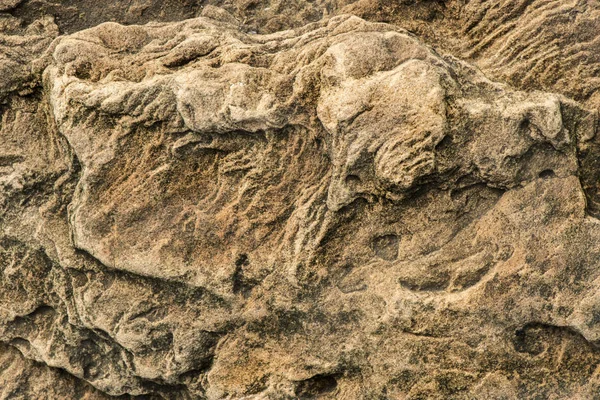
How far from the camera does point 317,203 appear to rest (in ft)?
11.1

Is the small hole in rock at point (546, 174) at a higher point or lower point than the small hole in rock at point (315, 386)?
higher

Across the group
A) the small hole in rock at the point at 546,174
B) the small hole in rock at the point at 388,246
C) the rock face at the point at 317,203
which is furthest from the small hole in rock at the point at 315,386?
the small hole in rock at the point at 546,174

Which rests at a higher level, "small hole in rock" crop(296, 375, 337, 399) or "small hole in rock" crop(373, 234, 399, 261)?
"small hole in rock" crop(373, 234, 399, 261)

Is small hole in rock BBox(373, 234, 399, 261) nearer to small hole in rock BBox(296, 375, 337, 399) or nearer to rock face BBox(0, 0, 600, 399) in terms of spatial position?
rock face BBox(0, 0, 600, 399)

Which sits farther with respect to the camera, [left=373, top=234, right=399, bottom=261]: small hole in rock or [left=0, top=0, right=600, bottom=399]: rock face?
[left=373, top=234, right=399, bottom=261]: small hole in rock

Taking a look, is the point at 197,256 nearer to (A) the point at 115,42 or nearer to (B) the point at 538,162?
(A) the point at 115,42

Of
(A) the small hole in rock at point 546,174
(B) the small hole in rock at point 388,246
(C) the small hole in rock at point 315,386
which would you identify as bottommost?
(C) the small hole in rock at point 315,386

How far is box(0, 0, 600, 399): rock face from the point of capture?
3264 mm

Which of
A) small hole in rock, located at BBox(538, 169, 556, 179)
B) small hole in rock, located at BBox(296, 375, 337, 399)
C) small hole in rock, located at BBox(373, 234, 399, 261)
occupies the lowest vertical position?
small hole in rock, located at BBox(296, 375, 337, 399)

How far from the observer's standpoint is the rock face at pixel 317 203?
3264 mm

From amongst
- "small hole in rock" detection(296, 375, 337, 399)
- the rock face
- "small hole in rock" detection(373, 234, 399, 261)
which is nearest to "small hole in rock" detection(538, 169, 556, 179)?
the rock face

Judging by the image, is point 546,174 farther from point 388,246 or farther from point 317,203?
point 317,203

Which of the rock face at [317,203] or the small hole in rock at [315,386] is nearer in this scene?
the rock face at [317,203]

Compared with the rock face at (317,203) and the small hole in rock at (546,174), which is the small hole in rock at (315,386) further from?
the small hole in rock at (546,174)
